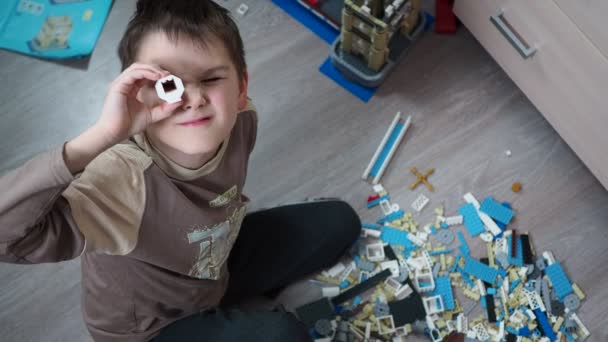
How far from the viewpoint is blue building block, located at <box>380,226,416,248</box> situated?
1.32 m

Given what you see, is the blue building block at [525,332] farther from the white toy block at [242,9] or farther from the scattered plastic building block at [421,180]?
the white toy block at [242,9]

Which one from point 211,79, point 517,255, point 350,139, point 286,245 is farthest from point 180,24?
point 517,255

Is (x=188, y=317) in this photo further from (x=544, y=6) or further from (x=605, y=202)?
(x=605, y=202)

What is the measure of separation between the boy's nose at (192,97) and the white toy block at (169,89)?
0.02 meters

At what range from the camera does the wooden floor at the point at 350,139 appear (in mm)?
1302

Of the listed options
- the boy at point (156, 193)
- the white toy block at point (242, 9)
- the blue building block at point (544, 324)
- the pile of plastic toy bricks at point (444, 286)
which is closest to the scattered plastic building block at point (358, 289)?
the pile of plastic toy bricks at point (444, 286)

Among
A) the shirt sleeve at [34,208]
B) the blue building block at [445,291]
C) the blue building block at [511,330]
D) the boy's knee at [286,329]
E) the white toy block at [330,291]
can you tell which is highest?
the shirt sleeve at [34,208]

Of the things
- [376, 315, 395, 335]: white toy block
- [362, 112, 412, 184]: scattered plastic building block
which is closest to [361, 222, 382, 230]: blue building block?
[362, 112, 412, 184]: scattered plastic building block

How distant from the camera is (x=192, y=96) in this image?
28.1 inches

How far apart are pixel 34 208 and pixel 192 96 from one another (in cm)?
23

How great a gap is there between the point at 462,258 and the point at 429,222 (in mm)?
115

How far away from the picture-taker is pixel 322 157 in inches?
55.4

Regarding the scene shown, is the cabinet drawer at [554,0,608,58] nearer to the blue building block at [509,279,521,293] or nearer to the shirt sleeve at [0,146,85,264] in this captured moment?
the blue building block at [509,279,521,293]

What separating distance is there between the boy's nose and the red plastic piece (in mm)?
977
